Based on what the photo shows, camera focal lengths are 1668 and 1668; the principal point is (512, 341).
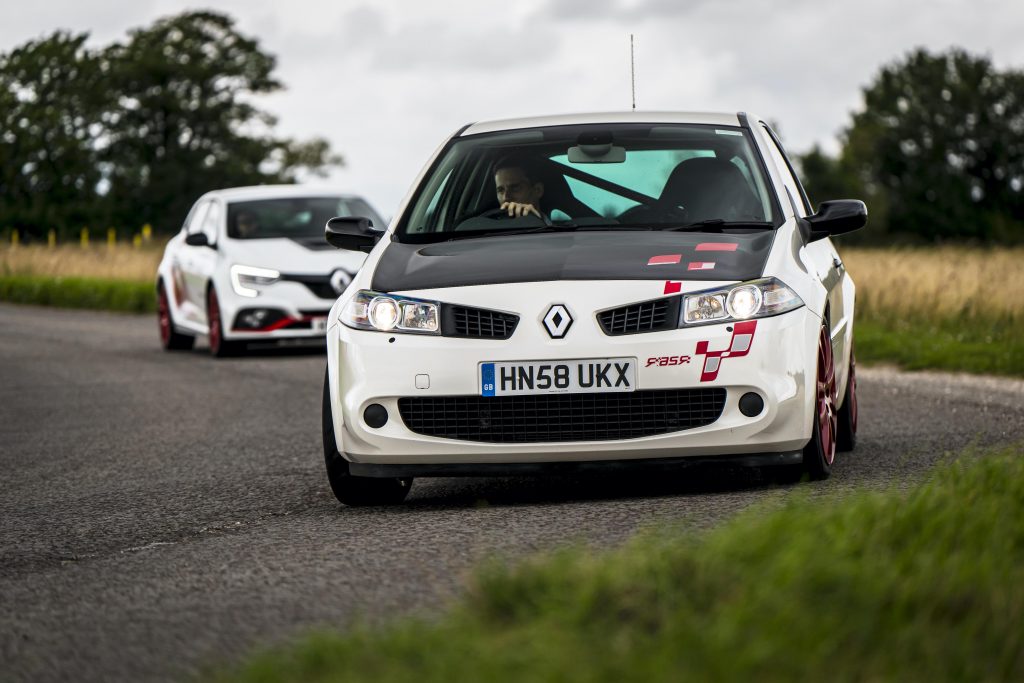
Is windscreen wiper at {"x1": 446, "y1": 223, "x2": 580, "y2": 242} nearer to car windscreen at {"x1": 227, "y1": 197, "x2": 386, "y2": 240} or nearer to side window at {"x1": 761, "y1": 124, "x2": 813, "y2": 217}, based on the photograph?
side window at {"x1": 761, "y1": 124, "x2": 813, "y2": 217}

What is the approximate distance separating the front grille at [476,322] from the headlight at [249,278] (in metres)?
10.2

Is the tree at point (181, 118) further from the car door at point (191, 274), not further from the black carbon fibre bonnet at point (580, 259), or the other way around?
the black carbon fibre bonnet at point (580, 259)

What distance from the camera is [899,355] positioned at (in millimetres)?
14867

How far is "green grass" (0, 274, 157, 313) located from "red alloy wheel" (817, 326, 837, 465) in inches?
818

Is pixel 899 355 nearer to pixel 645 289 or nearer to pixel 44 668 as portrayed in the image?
pixel 645 289

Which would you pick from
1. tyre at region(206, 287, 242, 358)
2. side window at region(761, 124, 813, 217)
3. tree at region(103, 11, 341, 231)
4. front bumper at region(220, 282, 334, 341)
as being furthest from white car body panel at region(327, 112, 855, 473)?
tree at region(103, 11, 341, 231)

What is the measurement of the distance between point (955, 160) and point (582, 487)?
82.2m

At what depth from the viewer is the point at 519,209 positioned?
7.46 m

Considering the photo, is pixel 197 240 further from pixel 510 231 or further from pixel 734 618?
pixel 734 618

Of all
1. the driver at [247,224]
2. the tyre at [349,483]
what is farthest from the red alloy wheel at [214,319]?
the tyre at [349,483]

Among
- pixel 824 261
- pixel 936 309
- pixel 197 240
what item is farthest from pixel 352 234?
pixel 936 309

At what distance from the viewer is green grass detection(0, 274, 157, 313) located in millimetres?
27312

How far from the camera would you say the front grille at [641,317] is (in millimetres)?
6234

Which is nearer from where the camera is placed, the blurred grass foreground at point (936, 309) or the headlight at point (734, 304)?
the headlight at point (734, 304)
